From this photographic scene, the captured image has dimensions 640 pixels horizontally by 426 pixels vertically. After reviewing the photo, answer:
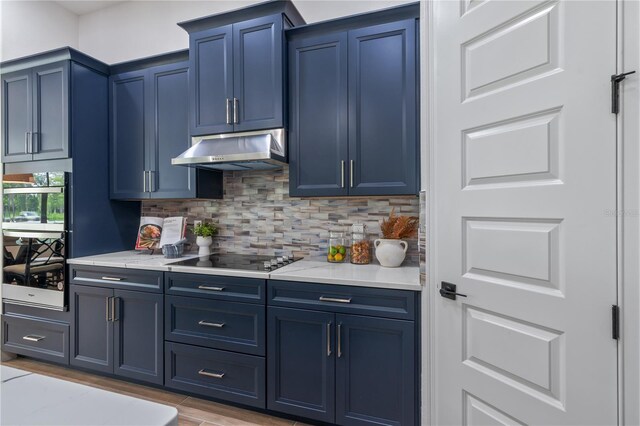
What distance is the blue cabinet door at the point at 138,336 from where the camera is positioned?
2248 mm

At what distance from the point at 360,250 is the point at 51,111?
2.71 m

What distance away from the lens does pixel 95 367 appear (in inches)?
95.9

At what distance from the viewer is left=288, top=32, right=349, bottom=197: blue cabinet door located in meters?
2.19

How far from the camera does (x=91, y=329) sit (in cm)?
245

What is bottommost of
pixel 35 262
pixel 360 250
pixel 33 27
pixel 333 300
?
pixel 333 300

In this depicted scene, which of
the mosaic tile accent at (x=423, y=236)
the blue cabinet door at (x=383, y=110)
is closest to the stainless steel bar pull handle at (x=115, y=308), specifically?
the blue cabinet door at (x=383, y=110)

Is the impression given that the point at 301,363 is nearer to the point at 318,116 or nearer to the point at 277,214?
the point at 277,214

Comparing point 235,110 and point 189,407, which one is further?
point 235,110

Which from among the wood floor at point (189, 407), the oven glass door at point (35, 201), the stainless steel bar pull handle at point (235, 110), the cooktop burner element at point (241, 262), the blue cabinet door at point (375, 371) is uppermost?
the stainless steel bar pull handle at point (235, 110)

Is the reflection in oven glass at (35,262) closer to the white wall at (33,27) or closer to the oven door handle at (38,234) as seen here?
the oven door handle at (38,234)

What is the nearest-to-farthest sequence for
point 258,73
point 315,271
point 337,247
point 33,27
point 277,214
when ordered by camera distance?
point 315,271 → point 258,73 → point 337,247 → point 277,214 → point 33,27

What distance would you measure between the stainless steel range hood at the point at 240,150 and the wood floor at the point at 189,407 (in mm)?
1631

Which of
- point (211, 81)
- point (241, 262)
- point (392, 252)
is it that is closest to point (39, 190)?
point (211, 81)

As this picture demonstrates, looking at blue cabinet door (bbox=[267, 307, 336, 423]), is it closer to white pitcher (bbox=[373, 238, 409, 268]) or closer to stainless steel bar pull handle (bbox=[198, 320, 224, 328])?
stainless steel bar pull handle (bbox=[198, 320, 224, 328])
